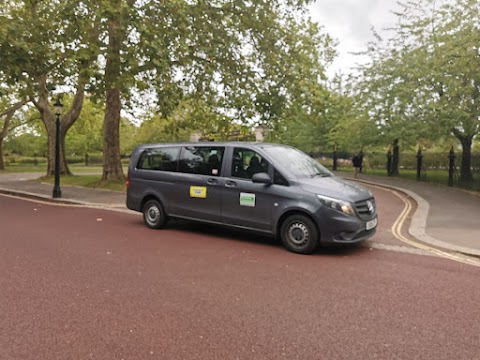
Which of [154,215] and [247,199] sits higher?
[247,199]

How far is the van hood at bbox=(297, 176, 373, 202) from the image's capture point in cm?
643

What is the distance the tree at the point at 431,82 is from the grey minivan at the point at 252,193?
33.6ft

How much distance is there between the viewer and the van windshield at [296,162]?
708 centimetres

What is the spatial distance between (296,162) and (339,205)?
1.42 metres

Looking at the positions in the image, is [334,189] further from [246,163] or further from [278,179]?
[246,163]

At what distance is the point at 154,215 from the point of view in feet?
28.0

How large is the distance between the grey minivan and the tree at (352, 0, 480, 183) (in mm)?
10231

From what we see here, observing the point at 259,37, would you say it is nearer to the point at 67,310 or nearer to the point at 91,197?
the point at 91,197

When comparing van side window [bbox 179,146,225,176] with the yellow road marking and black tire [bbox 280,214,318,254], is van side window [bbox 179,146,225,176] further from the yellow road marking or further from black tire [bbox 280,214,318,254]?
the yellow road marking

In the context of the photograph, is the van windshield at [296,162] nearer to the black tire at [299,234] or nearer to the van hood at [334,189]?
the van hood at [334,189]

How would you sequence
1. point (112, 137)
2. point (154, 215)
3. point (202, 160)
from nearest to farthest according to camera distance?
point (202, 160) → point (154, 215) → point (112, 137)

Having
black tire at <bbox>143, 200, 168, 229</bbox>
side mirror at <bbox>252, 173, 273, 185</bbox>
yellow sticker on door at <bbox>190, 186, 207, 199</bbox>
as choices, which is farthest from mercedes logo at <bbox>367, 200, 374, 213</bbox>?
black tire at <bbox>143, 200, 168, 229</bbox>

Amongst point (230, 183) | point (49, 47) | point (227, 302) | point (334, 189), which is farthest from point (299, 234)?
point (49, 47)

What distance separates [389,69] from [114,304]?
20.5 metres
